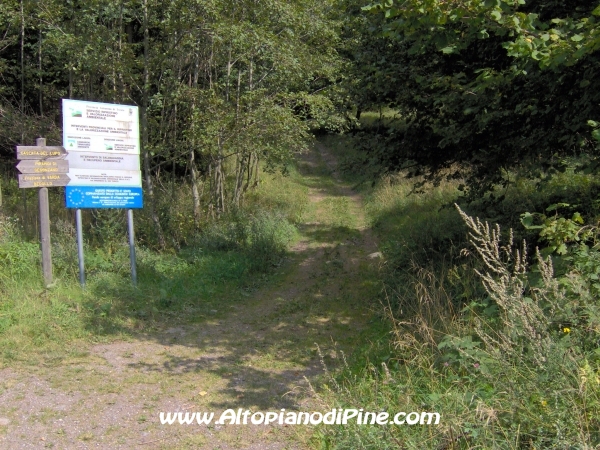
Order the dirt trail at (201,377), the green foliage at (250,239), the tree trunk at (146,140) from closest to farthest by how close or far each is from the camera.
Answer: the dirt trail at (201,377) → the tree trunk at (146,140) → the green foliage at (250,239)

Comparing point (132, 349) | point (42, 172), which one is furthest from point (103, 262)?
point (132, 349)

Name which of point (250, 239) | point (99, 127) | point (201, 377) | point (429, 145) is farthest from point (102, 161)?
point (429, 145)

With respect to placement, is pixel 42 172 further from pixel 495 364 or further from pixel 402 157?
pixel 495 364

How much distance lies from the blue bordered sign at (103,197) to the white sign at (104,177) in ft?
0.20

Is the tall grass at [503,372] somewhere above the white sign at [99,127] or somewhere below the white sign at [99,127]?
below

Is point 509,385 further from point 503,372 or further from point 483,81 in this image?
point 483,81

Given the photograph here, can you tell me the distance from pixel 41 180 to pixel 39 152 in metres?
0.40

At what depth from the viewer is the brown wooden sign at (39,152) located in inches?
309

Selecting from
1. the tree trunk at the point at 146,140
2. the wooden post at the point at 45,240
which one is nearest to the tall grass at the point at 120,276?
the wooden post at the point at 45,240

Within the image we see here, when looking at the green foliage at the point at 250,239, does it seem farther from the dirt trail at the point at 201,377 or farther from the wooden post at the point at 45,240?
the wooden post at the point at 45,240

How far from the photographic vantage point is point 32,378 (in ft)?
18.6

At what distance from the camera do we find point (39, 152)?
314 inches

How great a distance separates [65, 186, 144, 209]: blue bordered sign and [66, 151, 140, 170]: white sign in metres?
0.31

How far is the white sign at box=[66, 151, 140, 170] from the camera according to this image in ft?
27.2
